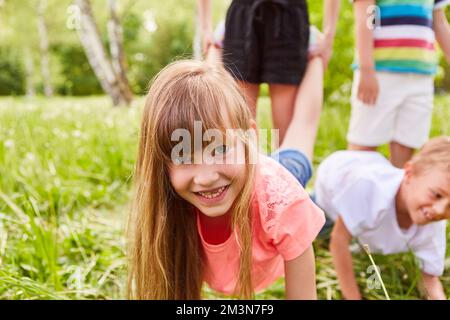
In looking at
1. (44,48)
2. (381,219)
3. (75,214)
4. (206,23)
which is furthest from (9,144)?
(44,48)

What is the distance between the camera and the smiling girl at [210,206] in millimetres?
873

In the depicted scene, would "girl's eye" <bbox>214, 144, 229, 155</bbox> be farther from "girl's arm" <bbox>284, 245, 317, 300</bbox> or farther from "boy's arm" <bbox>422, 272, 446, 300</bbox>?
"boy's arm" <bbox>422, 272, 446, 300</bbox>

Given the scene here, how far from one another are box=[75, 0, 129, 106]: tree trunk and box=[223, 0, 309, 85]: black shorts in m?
3.46

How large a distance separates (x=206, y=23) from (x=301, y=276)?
0.86 m

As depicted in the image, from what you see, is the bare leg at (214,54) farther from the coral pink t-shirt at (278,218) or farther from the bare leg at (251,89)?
the coral pink t-shirt at (278,218)

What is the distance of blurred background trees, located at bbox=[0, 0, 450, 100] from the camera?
3.50 metres

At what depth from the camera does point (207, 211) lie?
3.10 ft

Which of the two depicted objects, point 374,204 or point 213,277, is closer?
point 213,277

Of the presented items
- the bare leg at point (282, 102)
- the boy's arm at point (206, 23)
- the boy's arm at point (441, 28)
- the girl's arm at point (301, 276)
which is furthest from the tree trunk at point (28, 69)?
the girl's arm at point (301, 276)

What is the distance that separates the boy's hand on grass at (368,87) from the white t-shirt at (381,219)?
0.26 metres

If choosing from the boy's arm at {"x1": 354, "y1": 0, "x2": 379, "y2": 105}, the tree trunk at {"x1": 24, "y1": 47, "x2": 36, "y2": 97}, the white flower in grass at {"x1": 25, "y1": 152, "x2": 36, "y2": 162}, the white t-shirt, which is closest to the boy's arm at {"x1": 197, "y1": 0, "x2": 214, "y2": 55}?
the boy's arm at {"x1": 354, "y1": 0, "x2": 379, "y2": 105}
